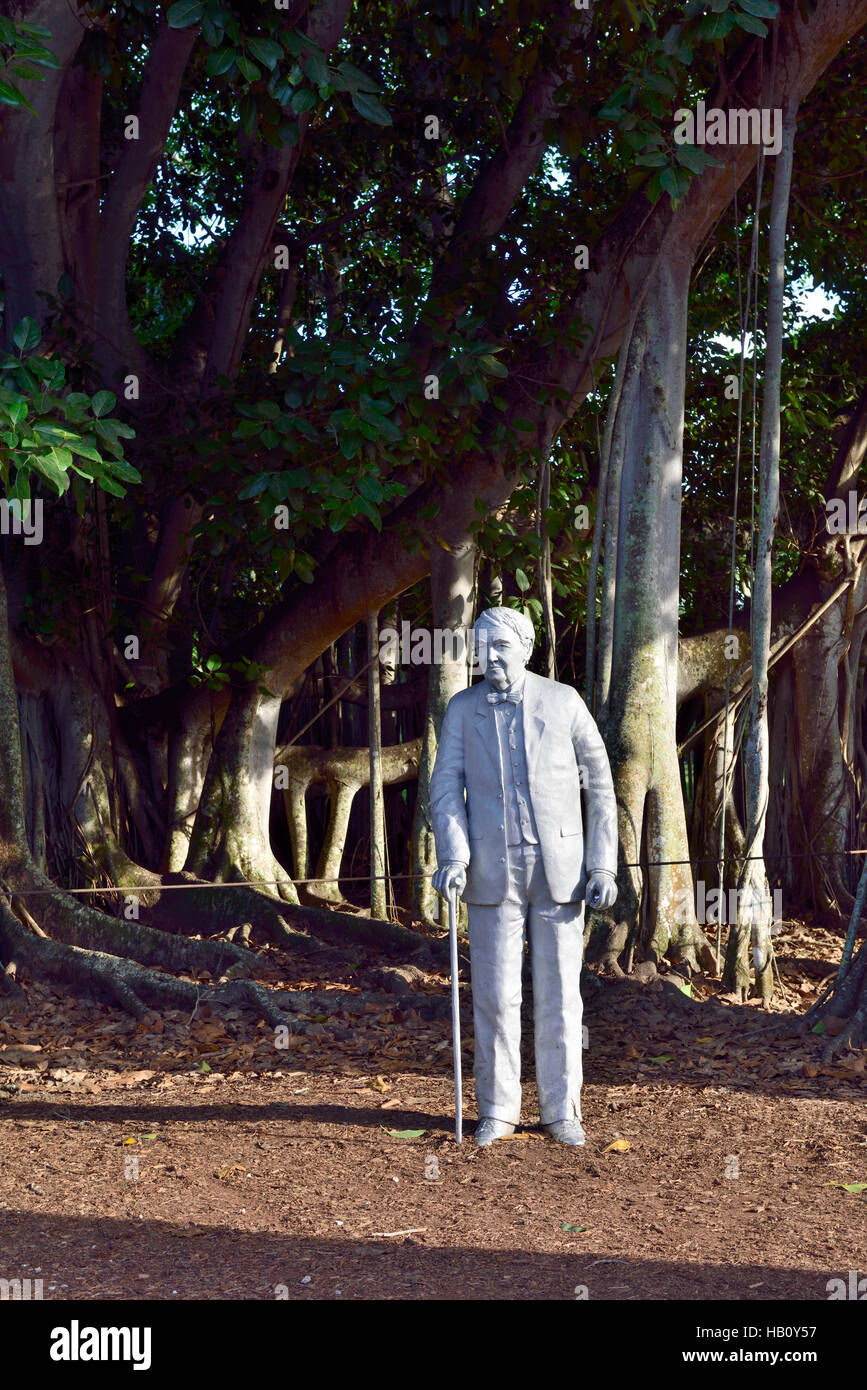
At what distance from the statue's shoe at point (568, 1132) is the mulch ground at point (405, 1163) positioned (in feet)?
0.16

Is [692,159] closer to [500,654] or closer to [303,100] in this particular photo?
[303,100]

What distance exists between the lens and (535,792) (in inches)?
178

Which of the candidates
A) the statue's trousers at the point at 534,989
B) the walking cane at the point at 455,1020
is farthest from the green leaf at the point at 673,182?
the walking cane at the point at 455,1020

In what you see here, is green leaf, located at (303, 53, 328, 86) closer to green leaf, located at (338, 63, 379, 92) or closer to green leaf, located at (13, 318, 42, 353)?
green leaf, located at (338, 63, 379, 92)

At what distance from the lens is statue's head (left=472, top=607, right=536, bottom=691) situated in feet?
14.8

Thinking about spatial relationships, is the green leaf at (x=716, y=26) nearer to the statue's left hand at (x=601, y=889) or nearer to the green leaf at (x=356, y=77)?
the green leaf at (x=356, y=77)

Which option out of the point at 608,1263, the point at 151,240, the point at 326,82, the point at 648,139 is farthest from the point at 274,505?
the point at 151,240

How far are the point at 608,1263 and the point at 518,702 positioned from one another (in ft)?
6.03

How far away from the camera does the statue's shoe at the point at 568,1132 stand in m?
4.48

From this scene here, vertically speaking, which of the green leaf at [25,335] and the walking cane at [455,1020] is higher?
the green leaf at [25,335]

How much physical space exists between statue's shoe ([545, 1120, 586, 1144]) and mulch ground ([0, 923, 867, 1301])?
0.16 ft

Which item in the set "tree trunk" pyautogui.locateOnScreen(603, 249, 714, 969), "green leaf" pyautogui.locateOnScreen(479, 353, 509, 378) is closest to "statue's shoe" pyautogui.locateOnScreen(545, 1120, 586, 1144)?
"tree trunk" pyautogui.locateOnScreen(603, 249, 714, 969)

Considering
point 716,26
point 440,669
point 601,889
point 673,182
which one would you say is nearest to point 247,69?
point 673,182

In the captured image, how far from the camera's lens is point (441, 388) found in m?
6.93
